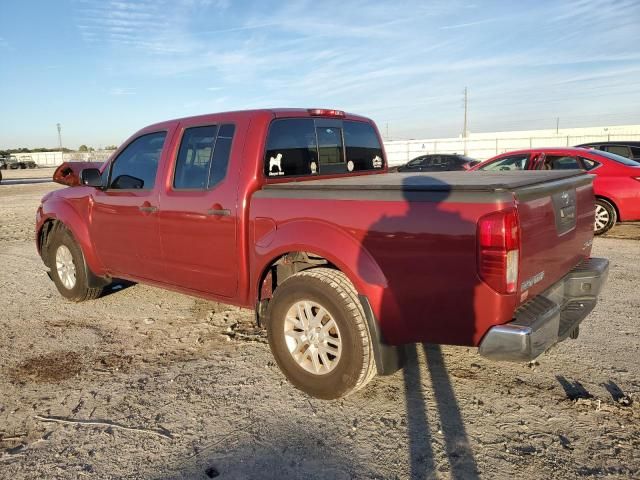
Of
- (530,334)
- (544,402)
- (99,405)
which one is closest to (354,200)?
(530,334)

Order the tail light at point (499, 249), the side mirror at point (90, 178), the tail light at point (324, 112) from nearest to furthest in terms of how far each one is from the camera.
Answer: the tail light at point (499, 249) < the tail light at point (324, 112) < the side mirror at point (90, 178)

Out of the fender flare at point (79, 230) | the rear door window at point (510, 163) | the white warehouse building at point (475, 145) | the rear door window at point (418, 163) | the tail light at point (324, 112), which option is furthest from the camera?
the white warehouse building at point (475, 145)

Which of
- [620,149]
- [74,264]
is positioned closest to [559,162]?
[620,149]

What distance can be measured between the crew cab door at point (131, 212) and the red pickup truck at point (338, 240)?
2cm

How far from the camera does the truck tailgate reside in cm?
285

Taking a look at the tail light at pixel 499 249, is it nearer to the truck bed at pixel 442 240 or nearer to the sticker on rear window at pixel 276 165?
the truck bed at pixel 442 240

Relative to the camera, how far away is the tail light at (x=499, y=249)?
105 inches

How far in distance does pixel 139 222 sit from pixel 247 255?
1.47 metres

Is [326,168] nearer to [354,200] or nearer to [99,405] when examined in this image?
[354,200]

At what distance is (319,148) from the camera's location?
454 centimetres

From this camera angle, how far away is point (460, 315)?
9.39 feet

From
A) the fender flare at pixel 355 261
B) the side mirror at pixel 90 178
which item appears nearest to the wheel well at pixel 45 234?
the side mirror at pixel 90 178

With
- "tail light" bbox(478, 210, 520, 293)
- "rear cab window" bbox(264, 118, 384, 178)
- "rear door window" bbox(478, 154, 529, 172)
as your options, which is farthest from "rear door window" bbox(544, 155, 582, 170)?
"tail light" bbox(478, 210, 520, 293)

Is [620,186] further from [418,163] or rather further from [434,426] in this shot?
[418,163]
